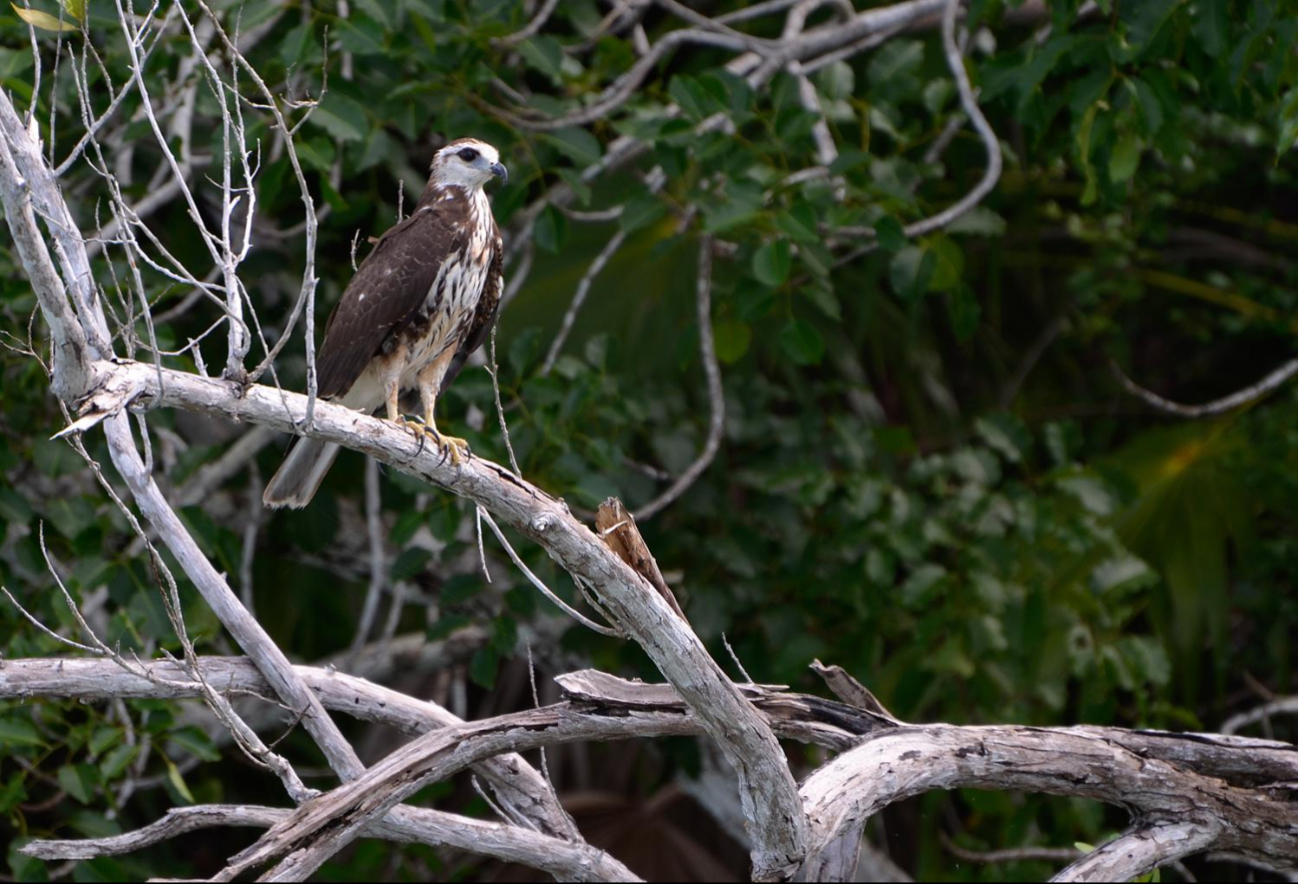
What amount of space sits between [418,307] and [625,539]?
1307 millimetres

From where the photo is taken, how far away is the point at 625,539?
232 centimetres

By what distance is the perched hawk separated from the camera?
339cm

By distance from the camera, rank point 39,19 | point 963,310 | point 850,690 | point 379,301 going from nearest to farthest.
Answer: point 39,19 < point 850,690 < point 379,301 < point 963,310

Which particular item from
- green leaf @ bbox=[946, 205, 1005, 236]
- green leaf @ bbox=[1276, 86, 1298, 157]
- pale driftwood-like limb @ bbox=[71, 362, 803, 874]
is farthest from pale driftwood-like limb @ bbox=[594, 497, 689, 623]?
green leaf @ bbox=[946, 205, 1005, 236]

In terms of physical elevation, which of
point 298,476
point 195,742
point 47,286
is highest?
point 47,286

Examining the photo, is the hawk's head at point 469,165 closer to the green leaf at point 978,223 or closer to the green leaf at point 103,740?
the green leaf at point 978,223

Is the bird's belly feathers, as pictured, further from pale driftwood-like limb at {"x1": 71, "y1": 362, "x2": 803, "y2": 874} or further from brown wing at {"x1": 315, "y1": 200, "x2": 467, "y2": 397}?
pale driftwood-like limb at {"x1": 71, "y1": 362, "x2": 803, "y2": 874}

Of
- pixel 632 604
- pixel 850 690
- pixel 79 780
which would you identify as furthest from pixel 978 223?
pixel 79 780

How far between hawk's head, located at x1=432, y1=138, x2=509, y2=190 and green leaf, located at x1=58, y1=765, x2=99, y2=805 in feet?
5.38

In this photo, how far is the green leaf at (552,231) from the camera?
12.8 feet

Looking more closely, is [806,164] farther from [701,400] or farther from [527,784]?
[527,784]

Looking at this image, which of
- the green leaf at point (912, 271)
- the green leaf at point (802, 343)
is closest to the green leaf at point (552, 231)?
the green leaf at point (802, 343)

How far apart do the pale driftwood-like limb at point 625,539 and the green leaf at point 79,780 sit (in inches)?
68.6

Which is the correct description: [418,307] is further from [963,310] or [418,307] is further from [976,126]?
[976,126]
